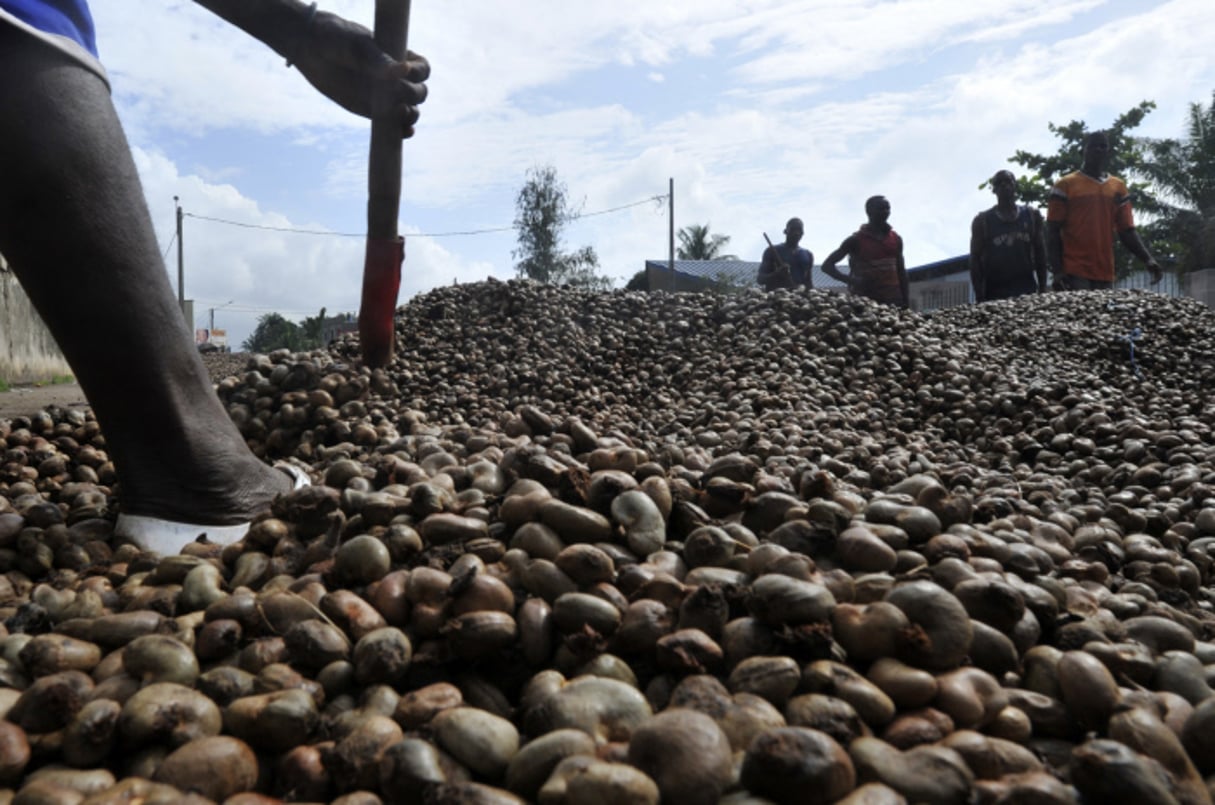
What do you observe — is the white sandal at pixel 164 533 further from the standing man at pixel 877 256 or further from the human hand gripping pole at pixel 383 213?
the standing man at pixel 877 256

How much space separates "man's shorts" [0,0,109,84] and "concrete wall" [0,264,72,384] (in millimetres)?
10627

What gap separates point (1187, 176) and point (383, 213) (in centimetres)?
2580

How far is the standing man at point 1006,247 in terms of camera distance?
7914mm

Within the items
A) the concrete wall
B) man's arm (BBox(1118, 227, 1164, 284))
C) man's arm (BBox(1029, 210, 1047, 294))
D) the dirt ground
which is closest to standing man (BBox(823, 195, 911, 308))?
man's arm (BBox(1029, 210, 1047, 294))

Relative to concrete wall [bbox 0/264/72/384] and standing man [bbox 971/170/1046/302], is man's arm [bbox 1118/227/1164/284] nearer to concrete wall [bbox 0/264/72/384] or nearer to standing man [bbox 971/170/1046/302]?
standing man [bbox 971/170/1046/302]

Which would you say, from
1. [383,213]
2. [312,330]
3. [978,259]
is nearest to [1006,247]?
[978,259]

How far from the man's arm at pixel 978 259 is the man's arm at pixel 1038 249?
0.48 metres

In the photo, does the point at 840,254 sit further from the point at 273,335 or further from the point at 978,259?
the point at 273,335

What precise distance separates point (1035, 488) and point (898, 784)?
2.40m

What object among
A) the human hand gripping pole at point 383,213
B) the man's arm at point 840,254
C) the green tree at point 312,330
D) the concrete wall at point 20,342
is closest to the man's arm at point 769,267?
the man's arm at point 840,254

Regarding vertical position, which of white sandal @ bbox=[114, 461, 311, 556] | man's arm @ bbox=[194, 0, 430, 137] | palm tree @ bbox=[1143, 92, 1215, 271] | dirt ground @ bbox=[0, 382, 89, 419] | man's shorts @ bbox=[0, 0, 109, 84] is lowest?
white sandal @ bbox=[114, 461, 311, 556]

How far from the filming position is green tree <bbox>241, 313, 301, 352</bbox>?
4409cm

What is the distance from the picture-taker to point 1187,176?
23531 mm

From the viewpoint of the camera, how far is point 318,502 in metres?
2.11
